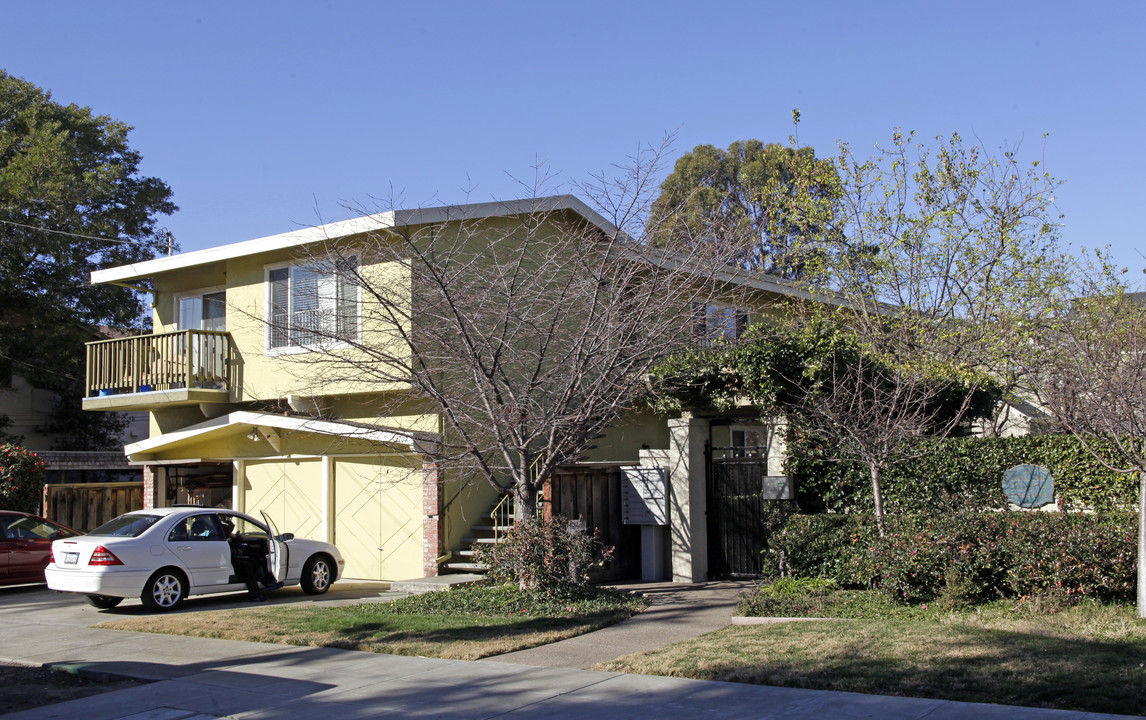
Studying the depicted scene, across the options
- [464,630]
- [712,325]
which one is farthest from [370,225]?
[464,630]

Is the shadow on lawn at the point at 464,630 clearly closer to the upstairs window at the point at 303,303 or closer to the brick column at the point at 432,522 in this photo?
the brick column at the point at 432,522

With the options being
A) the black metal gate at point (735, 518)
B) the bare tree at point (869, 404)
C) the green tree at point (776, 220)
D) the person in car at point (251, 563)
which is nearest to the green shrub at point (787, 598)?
the bare tree at point (869, 404)

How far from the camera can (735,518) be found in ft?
49.0

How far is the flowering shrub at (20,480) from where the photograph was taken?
62.8 ft

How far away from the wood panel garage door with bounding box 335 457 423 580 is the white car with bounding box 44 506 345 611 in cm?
149

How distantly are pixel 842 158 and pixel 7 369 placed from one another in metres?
23.3

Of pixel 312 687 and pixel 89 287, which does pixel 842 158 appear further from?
pixel 89 287

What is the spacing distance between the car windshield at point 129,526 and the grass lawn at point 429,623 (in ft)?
4.61

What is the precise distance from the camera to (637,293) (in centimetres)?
1311

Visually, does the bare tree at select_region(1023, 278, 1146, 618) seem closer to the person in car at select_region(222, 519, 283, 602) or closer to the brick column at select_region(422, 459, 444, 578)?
the brick column at select_region(422, 459, 444, 578)

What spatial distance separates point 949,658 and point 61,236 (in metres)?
27.2

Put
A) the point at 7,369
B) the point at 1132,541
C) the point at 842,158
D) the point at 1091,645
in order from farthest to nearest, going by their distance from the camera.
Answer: the point at 7,369 < the point at 842,158 < the point at 1132,541 < the point at 1091,645

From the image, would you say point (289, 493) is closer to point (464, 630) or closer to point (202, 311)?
point (202, 311)

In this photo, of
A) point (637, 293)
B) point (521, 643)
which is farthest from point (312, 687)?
point (637, 293)
